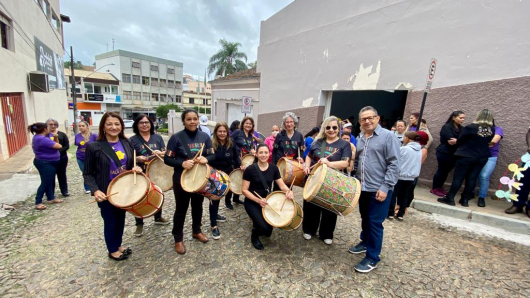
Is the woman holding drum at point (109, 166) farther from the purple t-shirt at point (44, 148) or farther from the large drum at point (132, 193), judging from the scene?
the purple t-shirt at point (44, 148)

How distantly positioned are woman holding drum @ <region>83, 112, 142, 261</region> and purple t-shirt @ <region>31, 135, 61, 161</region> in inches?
99.0

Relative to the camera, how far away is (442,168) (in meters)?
5.25

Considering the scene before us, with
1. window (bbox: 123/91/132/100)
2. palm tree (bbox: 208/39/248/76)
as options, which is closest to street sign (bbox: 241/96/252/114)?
palm tree (bbox: 208/39/248/76)

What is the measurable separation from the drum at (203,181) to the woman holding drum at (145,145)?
36.7 inches

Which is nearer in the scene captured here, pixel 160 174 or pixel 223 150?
pixel 160 174

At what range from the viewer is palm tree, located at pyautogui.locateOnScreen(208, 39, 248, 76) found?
30.1m

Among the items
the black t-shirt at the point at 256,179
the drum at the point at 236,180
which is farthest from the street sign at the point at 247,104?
the black t-shirt at the point at 256,179

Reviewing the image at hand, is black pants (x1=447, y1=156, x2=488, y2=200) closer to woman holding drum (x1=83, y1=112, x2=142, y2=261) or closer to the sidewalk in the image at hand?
the sidewalk

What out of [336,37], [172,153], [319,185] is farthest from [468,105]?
[172,153]

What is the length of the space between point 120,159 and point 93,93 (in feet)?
145

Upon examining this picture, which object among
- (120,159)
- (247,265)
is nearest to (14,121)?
(120,159)

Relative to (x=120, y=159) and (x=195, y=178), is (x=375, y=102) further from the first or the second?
(x=120, y=159)

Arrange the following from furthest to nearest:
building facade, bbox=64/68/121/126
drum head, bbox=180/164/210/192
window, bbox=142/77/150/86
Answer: window, bbox=142/77/150/86 → building facade, bbox=64/68/121/126 → drum head, bbox=180/164/210/192

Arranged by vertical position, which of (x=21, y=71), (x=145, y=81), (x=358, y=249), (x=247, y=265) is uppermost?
(x=145, y=81)
